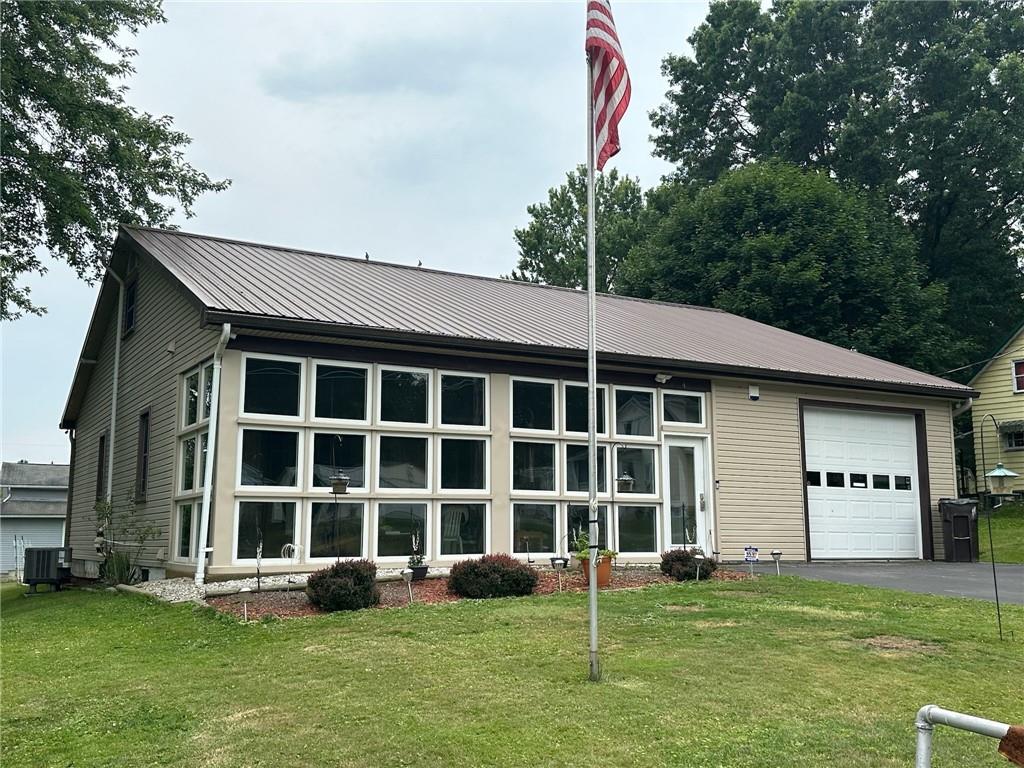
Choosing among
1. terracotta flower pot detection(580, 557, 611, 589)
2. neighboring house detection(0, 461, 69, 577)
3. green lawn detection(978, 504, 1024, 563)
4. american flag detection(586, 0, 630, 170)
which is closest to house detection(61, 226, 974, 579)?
green lawn detection(978, 504, 1024, 563)

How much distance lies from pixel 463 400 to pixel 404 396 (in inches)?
34.0

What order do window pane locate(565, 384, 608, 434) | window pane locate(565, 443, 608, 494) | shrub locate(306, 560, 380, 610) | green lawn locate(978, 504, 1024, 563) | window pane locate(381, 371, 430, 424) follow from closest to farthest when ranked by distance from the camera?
1. shrub locate(306, 560, 380, 610)
2. window pane locate(381, 371, 430, 424)
3. window pane locate(565, 443, 608, 494)
4. window pane locate(565, 384, 608, 434)
5. green lawn locate(978, 504, 1024, 563)

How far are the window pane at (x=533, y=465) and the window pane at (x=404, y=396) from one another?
147 cm

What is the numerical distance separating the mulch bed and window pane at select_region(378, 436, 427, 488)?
1424 millimetres

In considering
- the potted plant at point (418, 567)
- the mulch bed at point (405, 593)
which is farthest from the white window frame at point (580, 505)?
the potted plant at point (418, 567)

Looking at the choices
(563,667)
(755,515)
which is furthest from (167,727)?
(755,515)

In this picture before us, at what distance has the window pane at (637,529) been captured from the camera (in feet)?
42.9

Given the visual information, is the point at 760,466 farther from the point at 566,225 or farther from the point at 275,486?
the point at 566,225

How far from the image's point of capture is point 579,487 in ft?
42.2

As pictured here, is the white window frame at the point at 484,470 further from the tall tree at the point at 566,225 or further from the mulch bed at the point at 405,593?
the tall tree at the point at 566,225

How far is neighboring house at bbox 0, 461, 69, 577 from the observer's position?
34.3 m

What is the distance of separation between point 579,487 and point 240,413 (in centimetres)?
491

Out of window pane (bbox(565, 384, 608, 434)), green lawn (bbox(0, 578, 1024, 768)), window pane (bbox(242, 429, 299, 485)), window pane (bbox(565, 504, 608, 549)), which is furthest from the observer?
window pane (bbox(565, 384, 608, 434))

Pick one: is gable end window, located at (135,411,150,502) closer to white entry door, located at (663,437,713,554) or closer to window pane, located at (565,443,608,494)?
window pane, located at (565,443,608,494)
